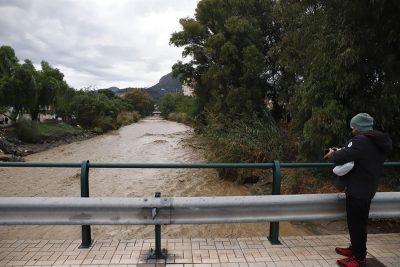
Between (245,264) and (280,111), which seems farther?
(280,111)

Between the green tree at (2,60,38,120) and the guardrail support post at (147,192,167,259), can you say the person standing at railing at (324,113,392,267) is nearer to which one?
the guardrail support post at (147,192,167,259)

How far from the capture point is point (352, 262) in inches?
136

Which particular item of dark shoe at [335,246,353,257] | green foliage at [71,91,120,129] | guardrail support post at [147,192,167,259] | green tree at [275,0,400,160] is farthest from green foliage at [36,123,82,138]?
dark shoe at [335,246,353,257]

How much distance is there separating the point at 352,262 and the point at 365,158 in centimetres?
108

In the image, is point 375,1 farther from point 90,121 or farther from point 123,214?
point 90,121

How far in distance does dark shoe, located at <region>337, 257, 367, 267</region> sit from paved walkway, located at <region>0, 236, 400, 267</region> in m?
0.13

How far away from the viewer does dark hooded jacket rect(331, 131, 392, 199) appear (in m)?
3.24

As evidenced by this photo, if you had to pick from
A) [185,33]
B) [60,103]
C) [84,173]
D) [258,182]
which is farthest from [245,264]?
[60,103]

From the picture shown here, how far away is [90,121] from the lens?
4312 cm

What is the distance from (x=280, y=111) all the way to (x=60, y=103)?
28.6 m

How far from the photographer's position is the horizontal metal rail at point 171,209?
3.28m

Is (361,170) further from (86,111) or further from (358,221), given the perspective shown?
(86,111)

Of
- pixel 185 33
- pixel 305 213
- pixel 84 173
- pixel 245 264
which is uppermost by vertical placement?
pixel 185 33

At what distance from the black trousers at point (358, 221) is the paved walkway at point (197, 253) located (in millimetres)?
275
